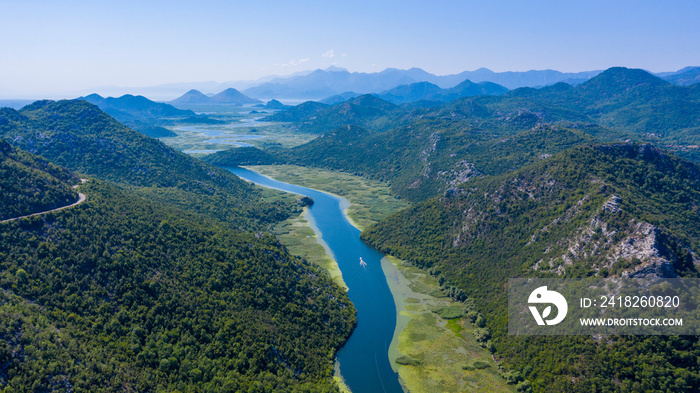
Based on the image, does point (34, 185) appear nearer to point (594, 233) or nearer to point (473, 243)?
point (473, 243)

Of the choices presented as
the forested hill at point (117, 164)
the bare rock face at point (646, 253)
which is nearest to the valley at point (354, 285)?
the bare rock face at point (646, 253)

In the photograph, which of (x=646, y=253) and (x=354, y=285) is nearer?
(x=646, y=253)

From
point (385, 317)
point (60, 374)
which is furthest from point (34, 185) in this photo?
point (385, 317)

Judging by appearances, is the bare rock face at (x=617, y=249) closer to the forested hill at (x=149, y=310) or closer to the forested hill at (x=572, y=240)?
the forested hill at (x=572, y=240)

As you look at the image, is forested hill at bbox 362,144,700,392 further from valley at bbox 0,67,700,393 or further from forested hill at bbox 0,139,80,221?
forested hill at bbox 0,139,80,221

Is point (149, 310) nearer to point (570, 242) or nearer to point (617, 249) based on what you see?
point (570, 242)

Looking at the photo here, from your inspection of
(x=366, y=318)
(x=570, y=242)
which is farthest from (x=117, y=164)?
(x=570, y=242)
